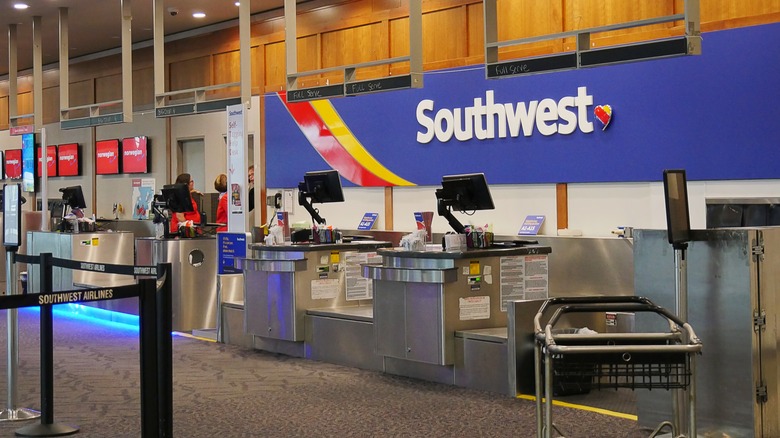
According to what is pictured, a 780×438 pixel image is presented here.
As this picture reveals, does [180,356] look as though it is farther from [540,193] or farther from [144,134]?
[144,134]

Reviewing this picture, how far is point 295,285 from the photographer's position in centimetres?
808

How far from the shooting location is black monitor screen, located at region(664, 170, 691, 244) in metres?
4.76

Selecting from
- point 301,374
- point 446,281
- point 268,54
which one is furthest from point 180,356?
point 268,54

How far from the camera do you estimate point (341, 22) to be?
38.4 ft

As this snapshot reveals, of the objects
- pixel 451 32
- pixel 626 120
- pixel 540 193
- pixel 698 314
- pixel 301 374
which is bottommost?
pixel 301 374

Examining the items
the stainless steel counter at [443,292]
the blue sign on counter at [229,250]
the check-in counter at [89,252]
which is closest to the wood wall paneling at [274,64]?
the check-in counter at [89,252]

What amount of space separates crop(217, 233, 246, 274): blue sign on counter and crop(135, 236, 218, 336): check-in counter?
0.41m

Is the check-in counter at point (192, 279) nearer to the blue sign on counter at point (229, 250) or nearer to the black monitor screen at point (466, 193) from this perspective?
the blue sign on counter at point (229, 250)

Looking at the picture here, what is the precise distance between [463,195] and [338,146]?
3767mm

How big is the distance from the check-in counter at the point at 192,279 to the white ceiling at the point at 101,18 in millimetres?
3727

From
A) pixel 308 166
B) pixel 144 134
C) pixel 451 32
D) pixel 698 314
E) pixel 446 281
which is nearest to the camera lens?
pixel 698 314

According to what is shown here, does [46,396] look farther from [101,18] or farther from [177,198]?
[101,18]

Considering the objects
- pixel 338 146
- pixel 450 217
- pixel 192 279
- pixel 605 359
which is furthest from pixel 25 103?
pixel 605 359

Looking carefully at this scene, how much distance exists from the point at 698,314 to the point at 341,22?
7.45 metres
